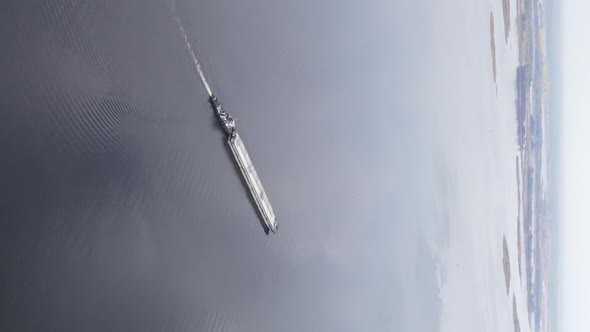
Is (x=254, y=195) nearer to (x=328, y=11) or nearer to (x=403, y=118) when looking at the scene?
(x=328, y=11)

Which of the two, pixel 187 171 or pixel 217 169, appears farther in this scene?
pixel 217 169

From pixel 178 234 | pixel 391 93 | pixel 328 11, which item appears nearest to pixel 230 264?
pixel 178 234

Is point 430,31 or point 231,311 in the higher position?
point 430,31

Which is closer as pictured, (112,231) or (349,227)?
(112,231)

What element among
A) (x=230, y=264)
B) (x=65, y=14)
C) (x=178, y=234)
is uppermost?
(x=65, y=14)

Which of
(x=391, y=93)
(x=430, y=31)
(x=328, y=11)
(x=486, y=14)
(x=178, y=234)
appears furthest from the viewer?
(x=486, y=14)
